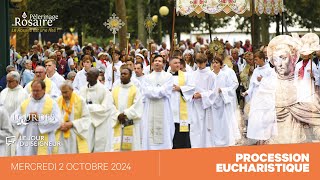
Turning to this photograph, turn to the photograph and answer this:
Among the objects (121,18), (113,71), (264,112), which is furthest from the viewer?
(121,18)

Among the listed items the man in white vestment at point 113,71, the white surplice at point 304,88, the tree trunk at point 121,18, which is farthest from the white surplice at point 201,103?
the tree trunk at point 121,18

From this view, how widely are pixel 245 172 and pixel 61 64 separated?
1027cm

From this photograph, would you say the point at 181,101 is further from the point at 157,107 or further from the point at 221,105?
the point at 221,105

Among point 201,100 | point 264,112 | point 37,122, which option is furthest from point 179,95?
point 37,122

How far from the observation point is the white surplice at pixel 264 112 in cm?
1546

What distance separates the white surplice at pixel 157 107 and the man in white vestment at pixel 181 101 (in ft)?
1.13

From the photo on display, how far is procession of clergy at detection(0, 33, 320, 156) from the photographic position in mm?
14172

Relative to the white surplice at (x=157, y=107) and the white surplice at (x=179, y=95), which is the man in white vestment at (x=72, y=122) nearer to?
the white surplice at (x=157, y=107)

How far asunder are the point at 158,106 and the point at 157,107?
0.02m

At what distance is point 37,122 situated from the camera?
46.4 feet

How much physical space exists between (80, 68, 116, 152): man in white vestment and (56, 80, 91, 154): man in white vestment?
0.26 metres

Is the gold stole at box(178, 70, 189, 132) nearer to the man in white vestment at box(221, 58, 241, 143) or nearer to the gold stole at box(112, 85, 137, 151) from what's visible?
the man in white vestment at box(221, 58, 241, 143)

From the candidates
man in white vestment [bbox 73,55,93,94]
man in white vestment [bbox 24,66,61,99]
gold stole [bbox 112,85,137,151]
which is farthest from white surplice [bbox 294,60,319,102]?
man in white vestment [bbox 24,66,61,99]

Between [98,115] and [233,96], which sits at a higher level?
[233,96]
